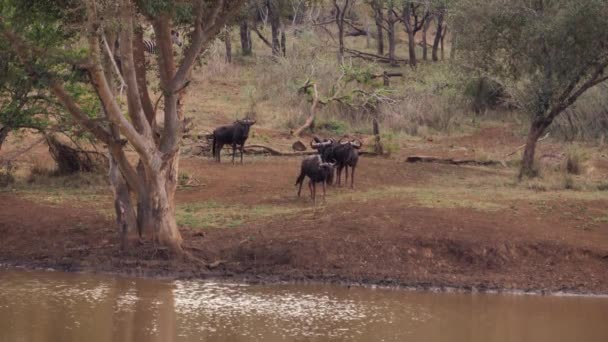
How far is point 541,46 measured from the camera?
2136 centimetres

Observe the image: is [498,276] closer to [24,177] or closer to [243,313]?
[243,313]

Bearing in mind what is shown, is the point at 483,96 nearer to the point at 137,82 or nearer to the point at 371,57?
the point at 371,57

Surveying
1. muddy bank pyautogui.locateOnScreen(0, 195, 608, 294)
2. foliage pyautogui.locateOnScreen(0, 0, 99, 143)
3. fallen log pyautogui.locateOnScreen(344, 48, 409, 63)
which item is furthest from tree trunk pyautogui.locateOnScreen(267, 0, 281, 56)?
muddy bank pyautogui.locateOnScreen(0, 195, 608, 294)

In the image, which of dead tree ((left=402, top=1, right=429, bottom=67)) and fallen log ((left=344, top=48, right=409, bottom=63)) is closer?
dead tree ((left=402, top=1, right=429, bottom=67))

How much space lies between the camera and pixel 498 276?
602 inches

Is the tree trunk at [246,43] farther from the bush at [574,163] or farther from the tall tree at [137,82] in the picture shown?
the tall tree at [137,82]

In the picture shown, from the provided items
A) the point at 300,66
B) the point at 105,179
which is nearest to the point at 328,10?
the point at 300,66

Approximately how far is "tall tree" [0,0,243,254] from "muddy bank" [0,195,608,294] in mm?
720

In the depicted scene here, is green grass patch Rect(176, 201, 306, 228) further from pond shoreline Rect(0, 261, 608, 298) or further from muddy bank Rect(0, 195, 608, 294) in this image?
pond shoreline Rect(0, 261, 608, 298)

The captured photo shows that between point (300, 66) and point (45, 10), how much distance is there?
17897mm

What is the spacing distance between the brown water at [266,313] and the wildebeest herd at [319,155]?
13.6 ft

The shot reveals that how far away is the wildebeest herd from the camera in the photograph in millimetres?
18453

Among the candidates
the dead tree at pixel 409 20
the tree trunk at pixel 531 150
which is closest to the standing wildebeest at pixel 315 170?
the tree trunk at pixel 531 150

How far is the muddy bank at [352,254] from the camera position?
15.1m
